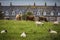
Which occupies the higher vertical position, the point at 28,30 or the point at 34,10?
the point at 34,10

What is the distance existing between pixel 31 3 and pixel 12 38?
51 centimetres

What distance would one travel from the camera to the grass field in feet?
7.05

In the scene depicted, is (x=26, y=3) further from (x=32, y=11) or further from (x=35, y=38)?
(x=35, y=38)

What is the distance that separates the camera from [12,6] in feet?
7.84

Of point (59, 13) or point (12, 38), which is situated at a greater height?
point (59, 13)

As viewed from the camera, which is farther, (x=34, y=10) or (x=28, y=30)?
(x=34, y=10)

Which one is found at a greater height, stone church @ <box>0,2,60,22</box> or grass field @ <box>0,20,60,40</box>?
stone church @ <box>0,2,60,22</box>

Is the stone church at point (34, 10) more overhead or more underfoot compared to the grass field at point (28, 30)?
more overhead

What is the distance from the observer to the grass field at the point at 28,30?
7.05 feet

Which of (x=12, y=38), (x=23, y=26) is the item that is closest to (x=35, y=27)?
(x=23, y=26)

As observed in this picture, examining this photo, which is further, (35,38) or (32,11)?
(32,11)

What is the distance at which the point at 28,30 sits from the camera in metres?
2.24

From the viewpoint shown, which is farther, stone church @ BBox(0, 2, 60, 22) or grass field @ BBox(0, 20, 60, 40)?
stone church @ BBox(0, 2, 60, 22)

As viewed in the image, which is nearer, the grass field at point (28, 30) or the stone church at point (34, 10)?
the grass field at point (28, 30)
